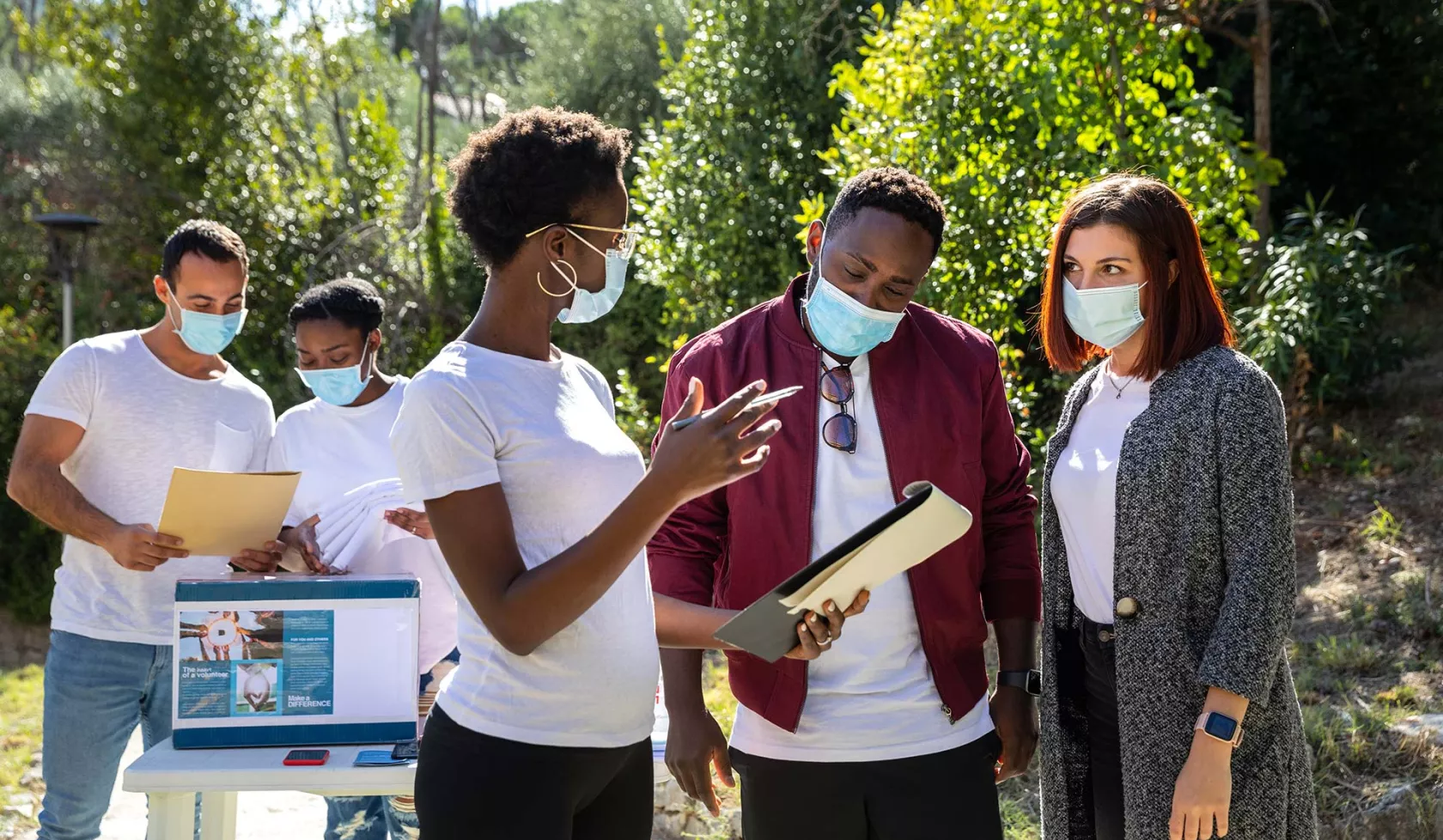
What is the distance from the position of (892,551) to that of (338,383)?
2633 mm

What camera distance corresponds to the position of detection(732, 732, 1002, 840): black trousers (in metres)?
2.43

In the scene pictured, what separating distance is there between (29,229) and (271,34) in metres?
3.71

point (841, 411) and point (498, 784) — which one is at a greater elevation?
point (841, 411)

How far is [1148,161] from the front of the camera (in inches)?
228

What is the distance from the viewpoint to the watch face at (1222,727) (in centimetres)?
232

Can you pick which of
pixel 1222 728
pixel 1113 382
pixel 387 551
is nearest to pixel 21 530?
pixel 387 551

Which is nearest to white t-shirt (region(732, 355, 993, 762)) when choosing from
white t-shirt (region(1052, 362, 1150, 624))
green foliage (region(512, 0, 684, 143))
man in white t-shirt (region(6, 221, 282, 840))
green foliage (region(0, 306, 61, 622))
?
white t-shirt (region(1052, 362, 1150, 624))

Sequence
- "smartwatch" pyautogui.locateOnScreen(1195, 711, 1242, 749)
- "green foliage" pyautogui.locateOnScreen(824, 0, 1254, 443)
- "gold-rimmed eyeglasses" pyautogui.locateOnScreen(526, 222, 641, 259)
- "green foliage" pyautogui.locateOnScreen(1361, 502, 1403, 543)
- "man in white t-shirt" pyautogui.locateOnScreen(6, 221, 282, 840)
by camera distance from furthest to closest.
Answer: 1. "green foliage" pyautogui.locateOnScreen(1361, 502, 1403, 543)
2. "green foliage" pyautogui.locateOnScreen(824, 0, 1254, 443)
3. "man in white t-shirt" pyautogui.locateOnScreen(6, 221, 282, 840)
4. "smartwatch" pyautogui.locateOnScreen(1195, 711, 1242, 749)
5. "gold-rimmed eyeglasses" pyautogui.locateOnScreen(526, 222, 641, 259)

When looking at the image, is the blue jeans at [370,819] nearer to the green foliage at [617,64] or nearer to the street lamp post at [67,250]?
the street lamp post at [67,250]

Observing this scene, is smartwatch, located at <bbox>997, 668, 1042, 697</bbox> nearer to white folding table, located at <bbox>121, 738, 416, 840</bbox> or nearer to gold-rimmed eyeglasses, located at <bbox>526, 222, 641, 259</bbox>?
gold-rimmed eyeglasses, located at <bbox>526, 222, 641, 259</bbox>

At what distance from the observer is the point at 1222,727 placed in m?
2.32

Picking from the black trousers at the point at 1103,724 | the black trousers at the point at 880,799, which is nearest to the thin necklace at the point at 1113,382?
the black trousers at the point at 1103,724

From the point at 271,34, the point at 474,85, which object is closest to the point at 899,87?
the point at 271,34

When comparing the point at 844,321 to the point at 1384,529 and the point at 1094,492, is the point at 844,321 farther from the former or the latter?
the point at 1384,529
